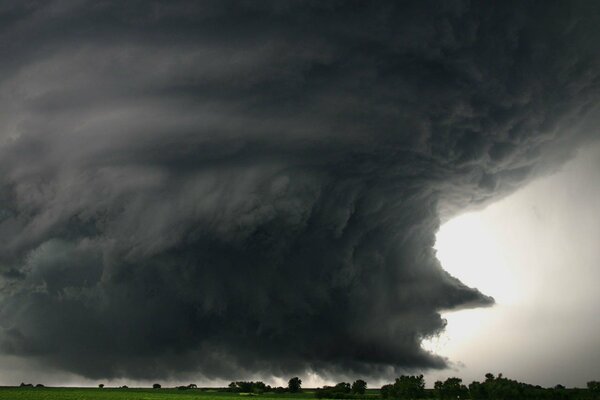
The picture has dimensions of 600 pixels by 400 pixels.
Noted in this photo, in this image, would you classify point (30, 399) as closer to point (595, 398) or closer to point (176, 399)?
point (176, 399)

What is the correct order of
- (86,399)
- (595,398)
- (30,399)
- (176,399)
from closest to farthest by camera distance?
(30,399) < (86,399) < (176,399) < (595,398)

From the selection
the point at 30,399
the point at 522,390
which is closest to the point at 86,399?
the point at 30,399

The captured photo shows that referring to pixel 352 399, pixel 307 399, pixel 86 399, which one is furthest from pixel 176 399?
pixel 352 399

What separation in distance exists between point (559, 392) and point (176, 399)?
460 ft

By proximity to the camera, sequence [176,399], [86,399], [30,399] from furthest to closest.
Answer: [176,399] → [86,399] → [30,399]

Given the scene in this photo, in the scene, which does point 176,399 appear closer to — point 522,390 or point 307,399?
point 307,399

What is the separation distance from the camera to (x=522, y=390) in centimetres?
19838

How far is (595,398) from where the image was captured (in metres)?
190

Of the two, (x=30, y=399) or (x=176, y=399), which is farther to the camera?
(x=176, y=399)

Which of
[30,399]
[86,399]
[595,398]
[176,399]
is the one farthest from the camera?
[595,398]

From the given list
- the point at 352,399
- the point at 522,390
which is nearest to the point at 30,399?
the point at 352,399

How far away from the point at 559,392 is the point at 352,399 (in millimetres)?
77564

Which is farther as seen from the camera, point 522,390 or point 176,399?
point 522,390

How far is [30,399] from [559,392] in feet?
583
